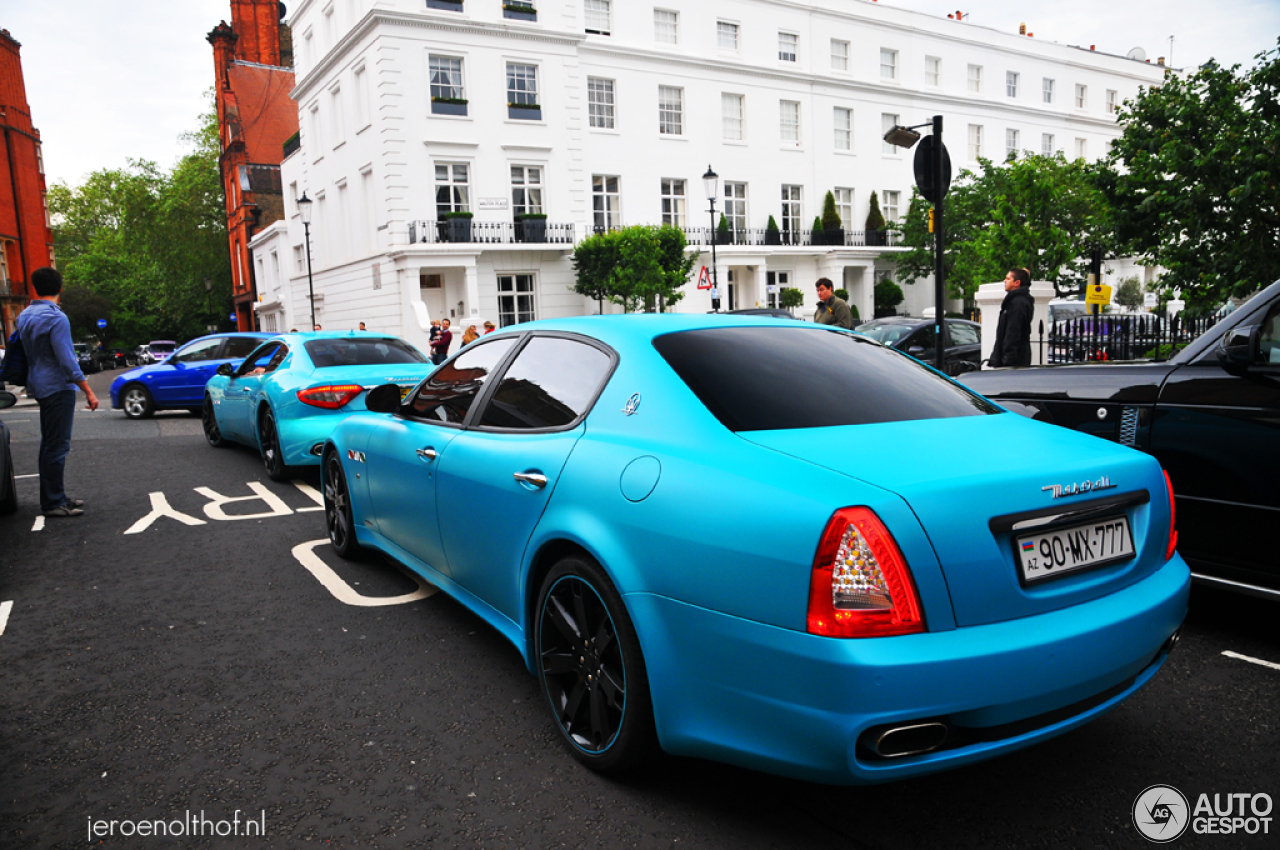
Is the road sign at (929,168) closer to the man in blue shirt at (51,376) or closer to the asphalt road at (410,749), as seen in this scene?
the asphalt road at (410,749)

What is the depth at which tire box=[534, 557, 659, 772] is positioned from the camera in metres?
2.64

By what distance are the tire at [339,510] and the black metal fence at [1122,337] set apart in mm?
9937

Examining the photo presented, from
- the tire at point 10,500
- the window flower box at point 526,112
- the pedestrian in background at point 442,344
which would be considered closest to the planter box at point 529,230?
the window flower box at point 526,112

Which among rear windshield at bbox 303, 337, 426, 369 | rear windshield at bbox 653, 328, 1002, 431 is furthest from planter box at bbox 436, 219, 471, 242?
rear windshield at bbox 653, 328, 1002, 431

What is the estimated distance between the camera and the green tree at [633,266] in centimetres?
3222

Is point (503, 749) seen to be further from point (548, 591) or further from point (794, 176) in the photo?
point (794, 176)

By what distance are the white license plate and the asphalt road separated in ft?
2.58

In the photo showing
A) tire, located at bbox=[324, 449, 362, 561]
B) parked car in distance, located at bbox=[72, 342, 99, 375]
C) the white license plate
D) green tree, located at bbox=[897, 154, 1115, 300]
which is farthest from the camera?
parked car in distance, located at bbox=[72, 342, 99, 375]

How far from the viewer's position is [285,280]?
1778 inches

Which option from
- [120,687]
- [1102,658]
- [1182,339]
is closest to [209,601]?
[120,687]

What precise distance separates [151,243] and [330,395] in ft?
203

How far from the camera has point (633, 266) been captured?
3238cm

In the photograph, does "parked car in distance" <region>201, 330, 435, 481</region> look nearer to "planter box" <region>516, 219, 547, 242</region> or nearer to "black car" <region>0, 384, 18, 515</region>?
"black car" <region>0, 384, 18, 515</region>

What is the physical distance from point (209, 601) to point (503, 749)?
8.93 ft
